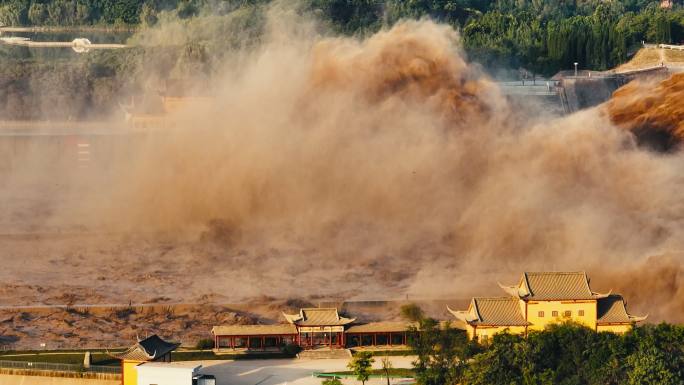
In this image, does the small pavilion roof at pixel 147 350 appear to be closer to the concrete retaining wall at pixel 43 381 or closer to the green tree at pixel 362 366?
the concrete retaining wall at pixel 43 381

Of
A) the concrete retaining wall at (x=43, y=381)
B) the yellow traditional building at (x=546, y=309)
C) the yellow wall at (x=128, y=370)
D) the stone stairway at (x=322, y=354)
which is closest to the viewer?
the yellow wall at (x=128, y=370)

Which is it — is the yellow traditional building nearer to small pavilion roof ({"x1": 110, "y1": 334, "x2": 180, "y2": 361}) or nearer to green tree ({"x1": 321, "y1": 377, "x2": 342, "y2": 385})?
green tree ({"x1": 321, "y1": 377, "x2": 342, "y2": 385})

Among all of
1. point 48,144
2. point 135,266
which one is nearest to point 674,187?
point 135,266

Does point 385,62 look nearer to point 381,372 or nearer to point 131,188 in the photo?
point 131,188

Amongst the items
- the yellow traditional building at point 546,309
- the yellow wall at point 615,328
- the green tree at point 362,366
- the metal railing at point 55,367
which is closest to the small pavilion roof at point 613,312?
the yellow traditional building at point 546,309

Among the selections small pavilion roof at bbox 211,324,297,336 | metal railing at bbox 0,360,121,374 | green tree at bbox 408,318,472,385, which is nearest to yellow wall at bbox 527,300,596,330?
green tree at bbox 408,318,472,385

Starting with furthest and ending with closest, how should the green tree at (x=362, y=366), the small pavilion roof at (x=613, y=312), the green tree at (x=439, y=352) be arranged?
the small pavilion roof at (x=613, y=312)
the green tree at (x=362, y=366)
the green tree at (x=439, y=352)

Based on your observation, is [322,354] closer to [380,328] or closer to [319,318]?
[319,318]
